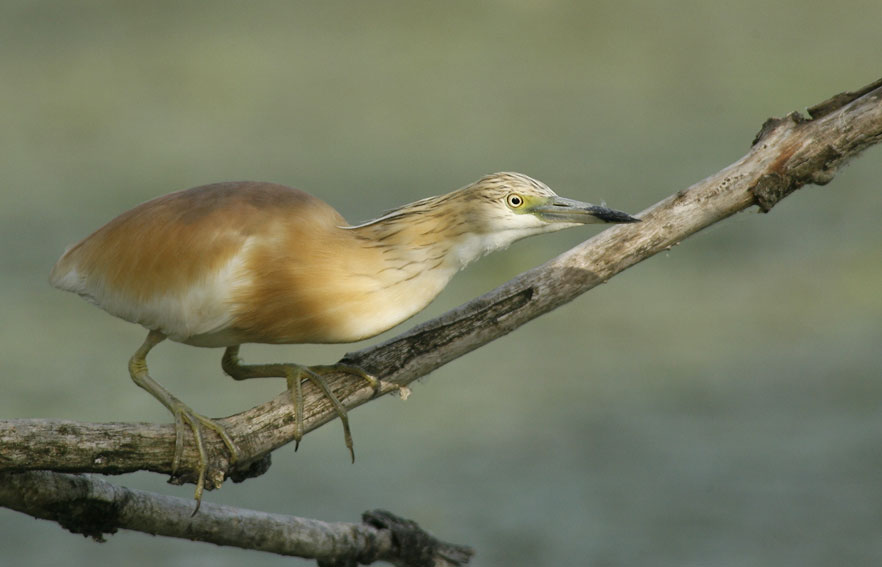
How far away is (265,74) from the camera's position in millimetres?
5715

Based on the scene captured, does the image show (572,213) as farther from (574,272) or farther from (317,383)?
(317,383)

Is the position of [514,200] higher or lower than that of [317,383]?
higher

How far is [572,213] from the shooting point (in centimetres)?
219

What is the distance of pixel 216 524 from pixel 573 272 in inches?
34.6

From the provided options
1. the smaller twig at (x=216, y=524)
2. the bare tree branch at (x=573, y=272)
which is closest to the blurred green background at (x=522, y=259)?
the smaller twig at (x=216, y=524)

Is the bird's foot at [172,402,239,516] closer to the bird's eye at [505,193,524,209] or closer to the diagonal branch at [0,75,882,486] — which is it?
the diagonal branch at [0,75,882,486]

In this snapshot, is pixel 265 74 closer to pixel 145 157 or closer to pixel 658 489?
pixel 145 157

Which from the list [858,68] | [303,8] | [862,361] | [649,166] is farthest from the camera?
[303,8]

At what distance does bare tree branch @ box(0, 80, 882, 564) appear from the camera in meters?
2.18

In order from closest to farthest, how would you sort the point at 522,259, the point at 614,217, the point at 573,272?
the point at 614,217 < the point at 573,272 < the point at 522,259

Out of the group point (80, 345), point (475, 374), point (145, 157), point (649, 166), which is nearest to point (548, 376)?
point (475, 374)

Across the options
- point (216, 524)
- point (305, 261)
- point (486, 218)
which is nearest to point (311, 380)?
point (305, 261)

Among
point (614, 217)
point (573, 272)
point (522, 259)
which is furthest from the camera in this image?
point (522, 259)

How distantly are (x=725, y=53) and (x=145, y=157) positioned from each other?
112 inches
